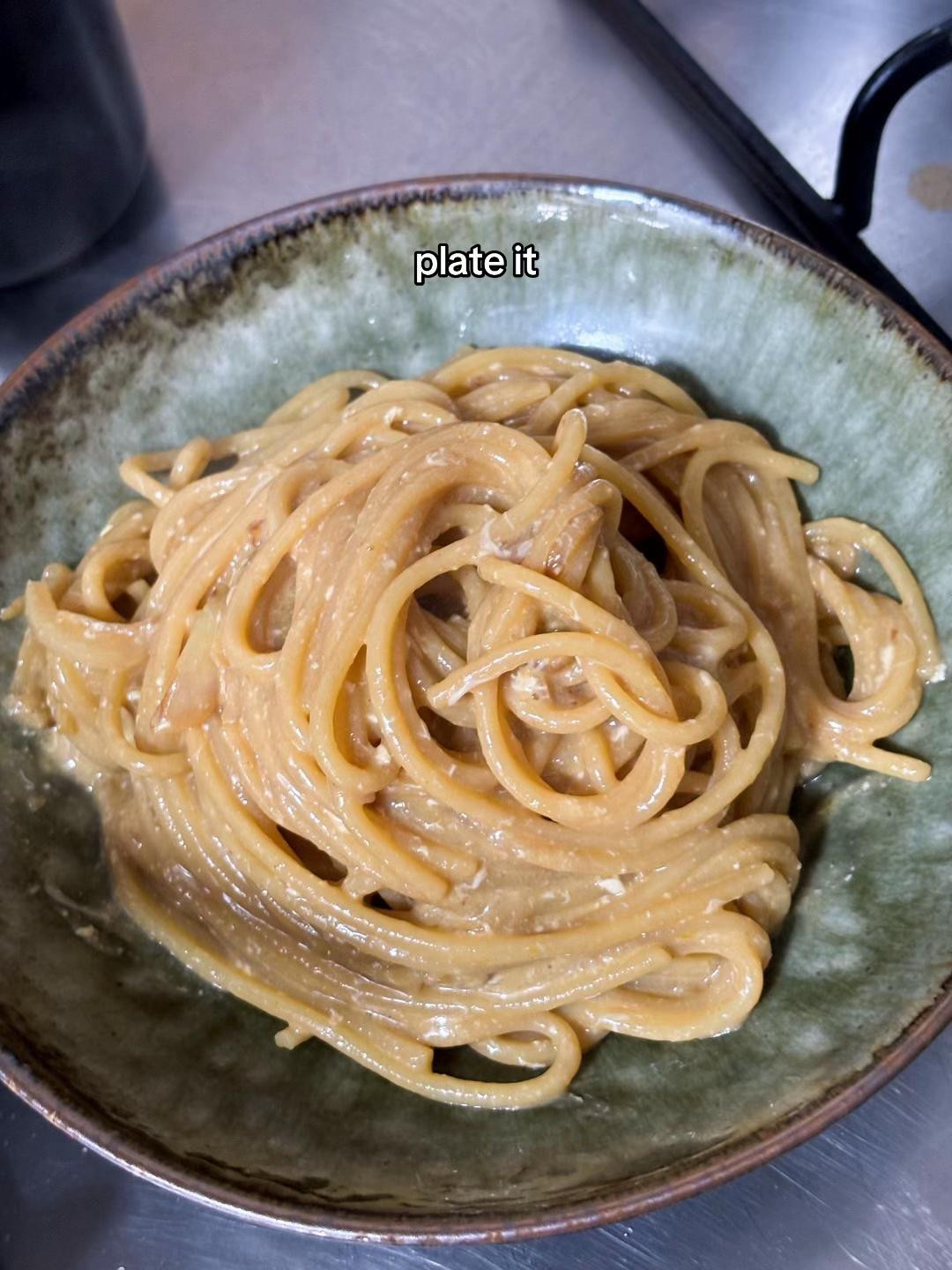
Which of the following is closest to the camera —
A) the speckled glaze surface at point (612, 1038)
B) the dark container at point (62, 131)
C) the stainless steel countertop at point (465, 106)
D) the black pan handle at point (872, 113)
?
the speckled glaze surface at point (612, 1038)

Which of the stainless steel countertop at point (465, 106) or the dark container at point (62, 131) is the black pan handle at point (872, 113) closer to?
the stainless steel countertop at point (465, 106)

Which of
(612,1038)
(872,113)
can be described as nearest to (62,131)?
(872,113)

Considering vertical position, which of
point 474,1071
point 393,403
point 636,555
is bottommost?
point 474,1071

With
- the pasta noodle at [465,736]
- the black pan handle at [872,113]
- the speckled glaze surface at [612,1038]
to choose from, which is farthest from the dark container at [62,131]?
the black pan handle at [872,113]

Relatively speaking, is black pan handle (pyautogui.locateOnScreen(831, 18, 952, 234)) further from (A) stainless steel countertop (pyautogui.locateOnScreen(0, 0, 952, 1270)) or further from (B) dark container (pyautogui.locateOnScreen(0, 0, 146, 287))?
(B) dark container (pyautogui.locateOnScreen(0, 0, 146, 287))

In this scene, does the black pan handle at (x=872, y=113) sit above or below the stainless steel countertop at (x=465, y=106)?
below

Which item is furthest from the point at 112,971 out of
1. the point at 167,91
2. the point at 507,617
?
the point at 167,91

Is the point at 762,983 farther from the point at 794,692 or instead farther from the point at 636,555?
the point at 636,555

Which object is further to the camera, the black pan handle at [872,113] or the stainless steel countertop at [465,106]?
the stainless steel countertop at [465,106]

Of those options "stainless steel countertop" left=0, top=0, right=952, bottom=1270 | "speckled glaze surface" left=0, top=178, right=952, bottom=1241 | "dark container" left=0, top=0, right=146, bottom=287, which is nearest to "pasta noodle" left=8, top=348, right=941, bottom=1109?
"speckled glaze surface" left=0, top=178, right=952, bottom=1241
